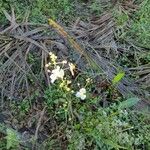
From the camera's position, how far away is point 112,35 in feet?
12.1

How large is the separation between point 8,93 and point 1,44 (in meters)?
0.48

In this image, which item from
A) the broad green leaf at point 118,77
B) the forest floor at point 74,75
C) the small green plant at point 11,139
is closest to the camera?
the small green plant at point 11,139

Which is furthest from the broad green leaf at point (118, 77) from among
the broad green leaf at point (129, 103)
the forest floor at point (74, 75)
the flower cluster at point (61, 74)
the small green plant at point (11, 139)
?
the small green plant at point (11, 139)

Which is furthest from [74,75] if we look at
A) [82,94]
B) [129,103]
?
[129,103]

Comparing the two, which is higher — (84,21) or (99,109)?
(84,21)

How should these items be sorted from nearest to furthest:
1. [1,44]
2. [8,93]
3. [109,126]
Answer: [109,126]
[8,93]
[1,44]

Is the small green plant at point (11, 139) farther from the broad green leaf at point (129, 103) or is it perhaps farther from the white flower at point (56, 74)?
the broad green leaf at point (129, 103)

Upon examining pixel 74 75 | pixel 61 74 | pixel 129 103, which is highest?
pixel 74 75

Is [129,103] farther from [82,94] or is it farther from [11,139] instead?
[11,139]

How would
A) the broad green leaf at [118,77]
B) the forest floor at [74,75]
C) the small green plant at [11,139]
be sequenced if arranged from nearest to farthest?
the small green plant at [11,139] < the forest floor at [74,75] < the broad green leaf at [118,77]

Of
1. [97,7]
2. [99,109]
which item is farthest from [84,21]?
[99,109]

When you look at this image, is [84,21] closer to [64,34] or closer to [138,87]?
[64,34]

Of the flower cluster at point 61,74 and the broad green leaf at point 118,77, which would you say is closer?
the flower cluster at point 61,74

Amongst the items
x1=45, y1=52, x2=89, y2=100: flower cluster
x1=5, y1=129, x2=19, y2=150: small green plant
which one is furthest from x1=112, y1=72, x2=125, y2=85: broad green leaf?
x1=5, y1=129, x2=19, y2=150: small green plant
